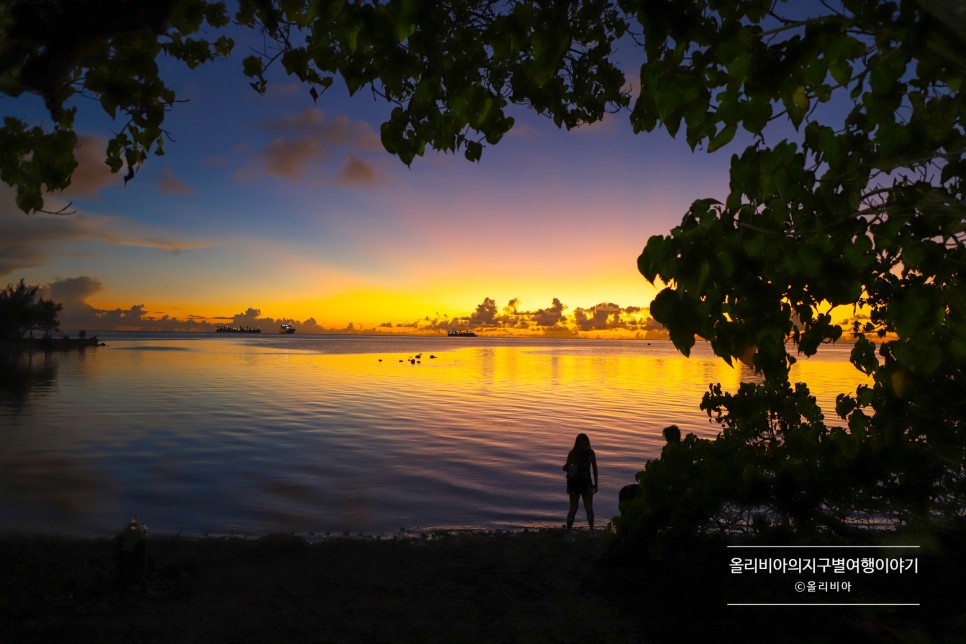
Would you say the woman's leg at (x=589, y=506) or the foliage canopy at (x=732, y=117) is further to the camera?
the woman's leg at (x=589, y=506)

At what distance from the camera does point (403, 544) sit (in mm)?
9516

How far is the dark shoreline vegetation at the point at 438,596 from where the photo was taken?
6.05 m

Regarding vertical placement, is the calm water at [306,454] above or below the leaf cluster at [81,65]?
below

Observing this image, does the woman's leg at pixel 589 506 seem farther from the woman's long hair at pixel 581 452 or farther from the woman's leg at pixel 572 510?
the woman's long hair at pixel 581 452

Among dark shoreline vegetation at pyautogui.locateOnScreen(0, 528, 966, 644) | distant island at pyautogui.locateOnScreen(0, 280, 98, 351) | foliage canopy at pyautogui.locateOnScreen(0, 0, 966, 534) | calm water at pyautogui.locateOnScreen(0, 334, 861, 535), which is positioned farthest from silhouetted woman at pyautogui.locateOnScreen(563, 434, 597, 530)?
distant island at pyautogui.locateOnScreen(0, 280, 98, 351)

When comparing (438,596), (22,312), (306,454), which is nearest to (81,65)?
(438,596)

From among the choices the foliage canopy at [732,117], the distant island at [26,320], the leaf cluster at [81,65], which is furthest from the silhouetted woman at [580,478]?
the distant island at [26,320]

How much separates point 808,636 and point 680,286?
189 inches

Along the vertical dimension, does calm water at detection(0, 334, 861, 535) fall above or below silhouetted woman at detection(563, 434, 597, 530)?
below

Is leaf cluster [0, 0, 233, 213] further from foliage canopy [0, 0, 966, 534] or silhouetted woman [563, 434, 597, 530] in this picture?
silhouetted woman [563, 434, 597, 530]

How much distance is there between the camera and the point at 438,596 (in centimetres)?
734

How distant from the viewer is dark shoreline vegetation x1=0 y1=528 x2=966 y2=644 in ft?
19.9

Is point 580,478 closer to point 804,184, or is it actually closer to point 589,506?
point 589,506

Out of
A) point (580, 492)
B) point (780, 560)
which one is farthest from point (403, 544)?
point (780, 560)
